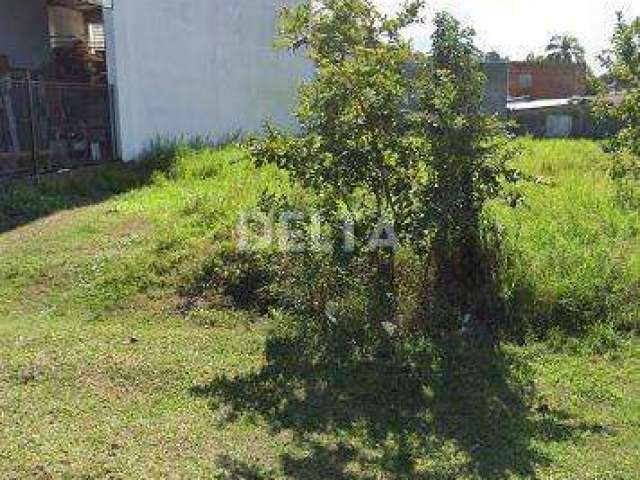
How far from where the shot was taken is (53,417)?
457cm

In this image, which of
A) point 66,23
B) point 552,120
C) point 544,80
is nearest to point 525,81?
point 544,80

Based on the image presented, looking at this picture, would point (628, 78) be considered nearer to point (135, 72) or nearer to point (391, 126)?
point (391, 126)

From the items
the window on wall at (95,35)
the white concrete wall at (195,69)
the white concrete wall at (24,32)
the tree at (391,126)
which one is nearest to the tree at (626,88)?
the tree at (391,126)

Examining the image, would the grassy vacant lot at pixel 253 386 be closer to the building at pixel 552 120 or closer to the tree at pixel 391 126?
the tree at pixel 391 126

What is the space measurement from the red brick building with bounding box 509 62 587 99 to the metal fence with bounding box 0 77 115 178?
40.1 m

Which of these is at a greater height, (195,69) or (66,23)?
(66,23)

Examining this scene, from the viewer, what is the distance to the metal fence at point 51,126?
11.5 meters

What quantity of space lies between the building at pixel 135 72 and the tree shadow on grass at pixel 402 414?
606 centimetres

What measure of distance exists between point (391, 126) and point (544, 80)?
4861 cm

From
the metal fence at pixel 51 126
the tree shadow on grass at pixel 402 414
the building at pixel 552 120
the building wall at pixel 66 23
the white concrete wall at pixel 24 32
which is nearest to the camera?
the tree shadow on grass at pixel 402 414

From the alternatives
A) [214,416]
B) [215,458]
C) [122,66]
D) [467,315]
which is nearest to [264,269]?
[467,315]

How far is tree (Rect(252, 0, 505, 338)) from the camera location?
5719mm

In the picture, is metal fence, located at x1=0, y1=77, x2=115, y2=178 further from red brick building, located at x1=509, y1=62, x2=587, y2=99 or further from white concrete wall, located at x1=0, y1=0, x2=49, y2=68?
red brick building, located at x1=509, y1=62, x2=587, y2=99

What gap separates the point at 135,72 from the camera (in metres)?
13.6
